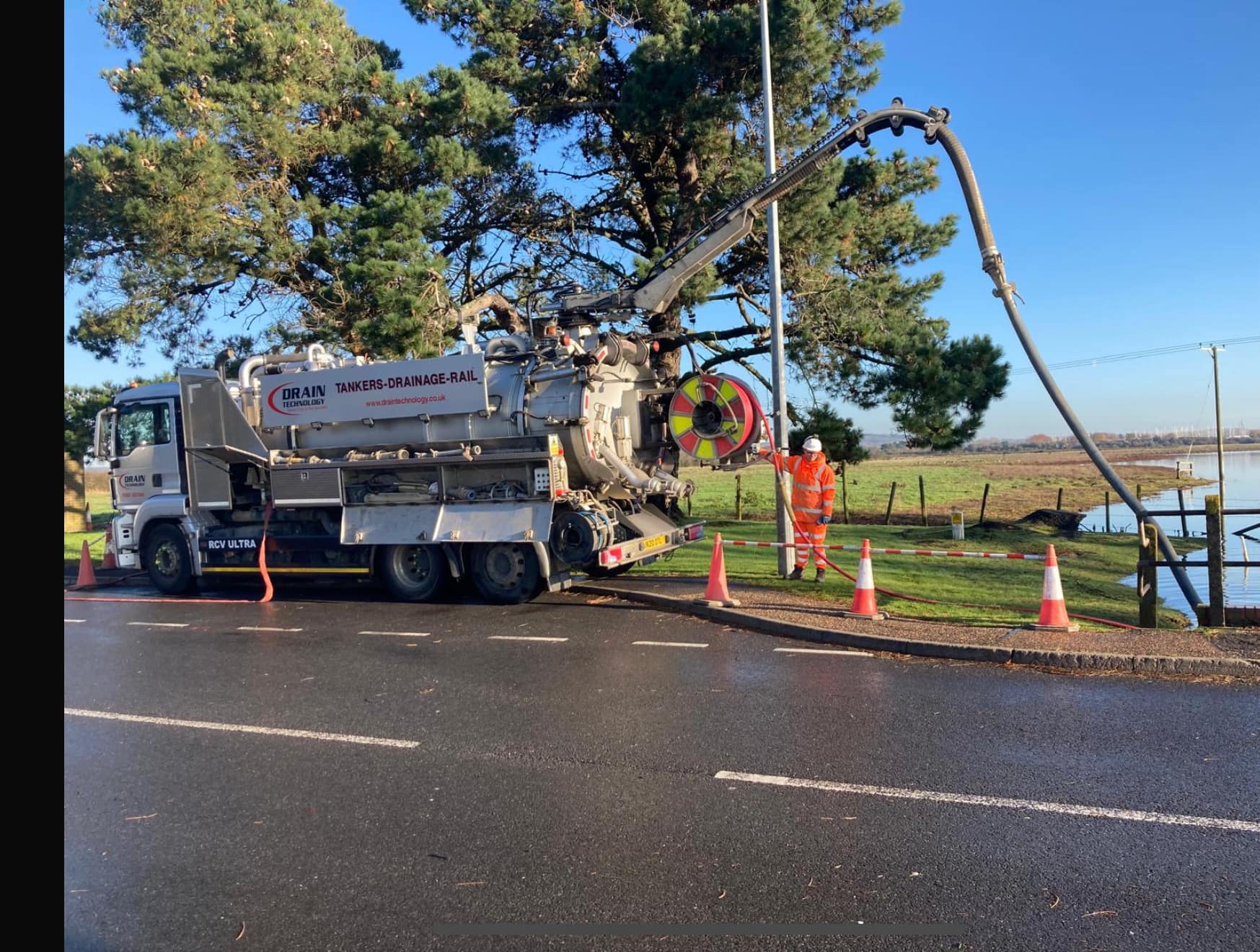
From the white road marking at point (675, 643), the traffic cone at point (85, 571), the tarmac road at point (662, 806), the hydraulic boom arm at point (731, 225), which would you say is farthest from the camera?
the traffic cone at point (85, 571)

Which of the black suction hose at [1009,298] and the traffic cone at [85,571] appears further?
the traffic cone at [85,571]

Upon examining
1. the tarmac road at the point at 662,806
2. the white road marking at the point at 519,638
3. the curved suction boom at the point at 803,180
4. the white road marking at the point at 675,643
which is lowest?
the tarmac road at the point at 662,806

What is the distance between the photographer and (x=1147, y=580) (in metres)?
8.84

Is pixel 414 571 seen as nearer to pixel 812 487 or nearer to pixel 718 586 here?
pixel 718 586

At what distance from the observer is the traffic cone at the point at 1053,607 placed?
832 cm

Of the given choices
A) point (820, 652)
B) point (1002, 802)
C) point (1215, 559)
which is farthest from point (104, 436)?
point (1215, 559)

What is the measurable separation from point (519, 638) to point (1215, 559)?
6901mm

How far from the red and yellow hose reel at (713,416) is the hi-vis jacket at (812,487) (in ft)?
2.51

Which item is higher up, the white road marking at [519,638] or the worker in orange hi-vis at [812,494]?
the worker in orange hi-vis at [812,494]

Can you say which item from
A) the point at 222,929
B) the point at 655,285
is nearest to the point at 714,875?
the point at 222,929

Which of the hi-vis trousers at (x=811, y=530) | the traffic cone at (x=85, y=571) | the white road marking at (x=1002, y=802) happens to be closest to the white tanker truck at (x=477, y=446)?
the hi-vis trousers at (x=811, y=530)

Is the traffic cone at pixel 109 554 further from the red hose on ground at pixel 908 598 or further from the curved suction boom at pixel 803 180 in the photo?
the red hose on ground at pixel 908 598

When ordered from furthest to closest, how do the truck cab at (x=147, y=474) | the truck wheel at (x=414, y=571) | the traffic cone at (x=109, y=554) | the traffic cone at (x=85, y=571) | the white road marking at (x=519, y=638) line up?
the traffic cone at (x=85, y=571), the traffic cone at (x=109, y=554), the truck cab at (x=147, y=474), the truck wheel at (x=414, y=571), the white road marking at (x=519, y=638)
